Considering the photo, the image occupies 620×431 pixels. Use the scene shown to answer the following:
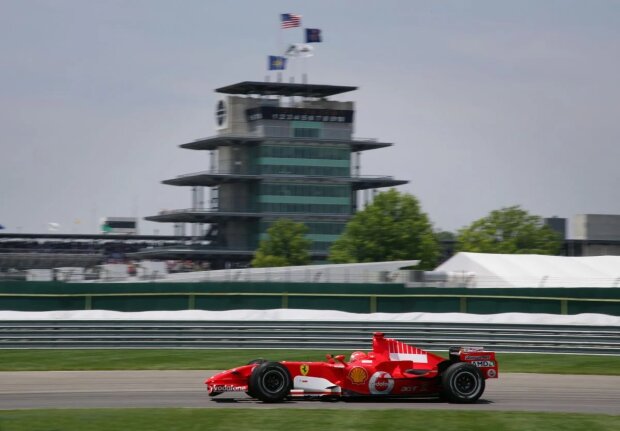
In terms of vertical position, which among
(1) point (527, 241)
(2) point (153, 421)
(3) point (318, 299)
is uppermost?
(1) point (527, 241)

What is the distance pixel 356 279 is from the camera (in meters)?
59.8

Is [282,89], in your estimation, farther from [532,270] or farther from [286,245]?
[532,270]

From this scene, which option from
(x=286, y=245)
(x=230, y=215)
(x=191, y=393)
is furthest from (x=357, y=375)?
(x=230, y=215)

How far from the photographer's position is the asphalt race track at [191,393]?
15719 millimetres

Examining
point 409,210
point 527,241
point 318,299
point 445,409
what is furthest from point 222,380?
point 527,241

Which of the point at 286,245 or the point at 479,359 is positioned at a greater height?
the point at 286,245

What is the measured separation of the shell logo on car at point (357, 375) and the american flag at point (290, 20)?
313 ft

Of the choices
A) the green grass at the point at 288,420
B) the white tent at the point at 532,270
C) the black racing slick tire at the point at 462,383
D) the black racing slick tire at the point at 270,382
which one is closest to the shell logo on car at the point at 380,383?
the black racing slick tire at the point at 462,383

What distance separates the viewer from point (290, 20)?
358 ft

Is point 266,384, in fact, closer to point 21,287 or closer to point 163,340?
point 163,340

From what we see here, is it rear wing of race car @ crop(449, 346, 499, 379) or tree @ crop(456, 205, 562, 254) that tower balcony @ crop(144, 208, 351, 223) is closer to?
tree @ crop(456, 205, 562, 254)

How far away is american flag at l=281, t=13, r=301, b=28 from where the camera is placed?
357 feet

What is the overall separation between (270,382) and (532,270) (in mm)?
37234

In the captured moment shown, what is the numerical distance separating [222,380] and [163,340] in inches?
419
